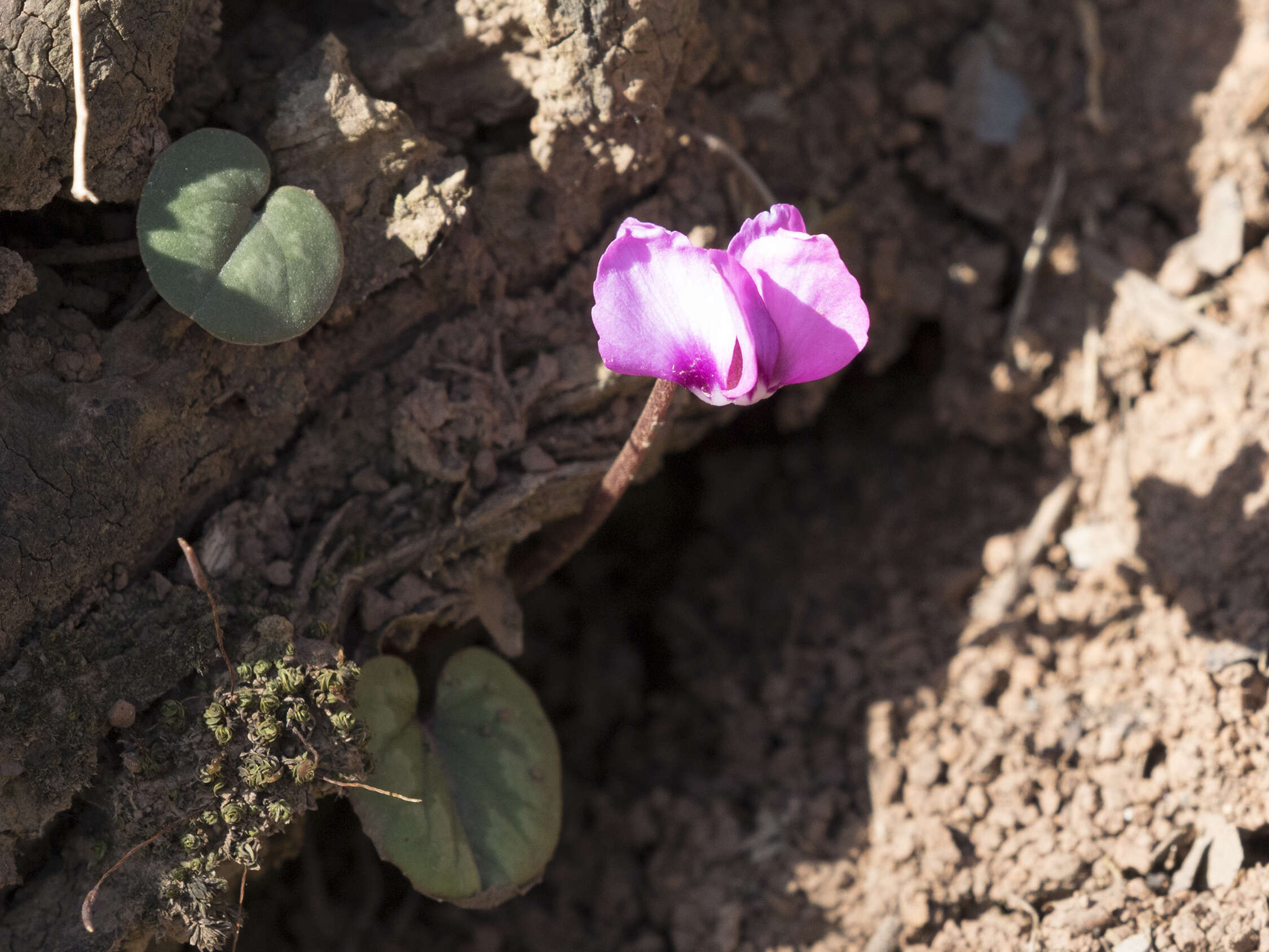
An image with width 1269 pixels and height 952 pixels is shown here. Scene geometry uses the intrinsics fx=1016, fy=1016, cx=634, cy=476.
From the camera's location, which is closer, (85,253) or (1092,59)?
(85,253)

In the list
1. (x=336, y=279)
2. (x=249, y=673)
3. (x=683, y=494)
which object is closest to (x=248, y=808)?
(x=249, y=673)

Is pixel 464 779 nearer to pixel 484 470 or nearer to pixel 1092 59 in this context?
pixel 484 470

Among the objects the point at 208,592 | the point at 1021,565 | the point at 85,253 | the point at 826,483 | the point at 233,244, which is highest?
the point at 233,244

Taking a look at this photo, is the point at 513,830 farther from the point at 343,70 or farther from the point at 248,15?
the point at 248,15

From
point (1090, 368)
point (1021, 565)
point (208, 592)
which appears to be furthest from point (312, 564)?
point (1090, 368)

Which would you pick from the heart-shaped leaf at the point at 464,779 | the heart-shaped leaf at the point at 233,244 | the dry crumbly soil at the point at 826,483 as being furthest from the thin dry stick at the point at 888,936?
the heart-shaped leaf at the point at 233,244

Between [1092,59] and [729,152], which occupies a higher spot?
[1092,59]
